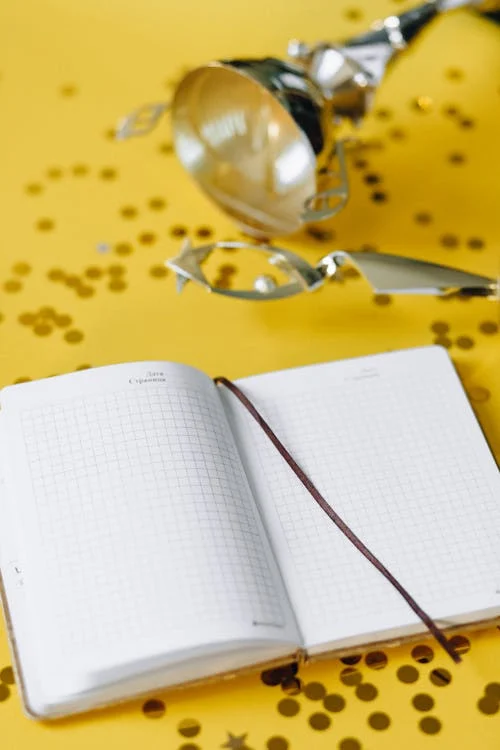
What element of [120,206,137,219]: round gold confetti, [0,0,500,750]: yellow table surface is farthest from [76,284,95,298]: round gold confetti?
[120,206,137,219]: round gold confetti

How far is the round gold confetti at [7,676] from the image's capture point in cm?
76

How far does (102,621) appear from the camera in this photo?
725 mm

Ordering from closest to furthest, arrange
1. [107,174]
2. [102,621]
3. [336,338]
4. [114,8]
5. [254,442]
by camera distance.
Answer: [102,621] < [254,442] < [336,338] < [107,174] < [114,8]

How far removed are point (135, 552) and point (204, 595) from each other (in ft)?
0.19

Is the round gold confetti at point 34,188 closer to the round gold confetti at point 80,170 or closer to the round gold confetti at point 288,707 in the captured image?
the round gold confetti at point 80,170

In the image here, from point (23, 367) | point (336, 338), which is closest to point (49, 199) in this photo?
point (23, 367)

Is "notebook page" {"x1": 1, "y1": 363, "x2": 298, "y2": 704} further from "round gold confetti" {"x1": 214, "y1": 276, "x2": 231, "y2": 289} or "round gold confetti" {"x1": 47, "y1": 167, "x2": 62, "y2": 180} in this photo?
"round gold confetti" {"x1": 47, "y1": 167, "x2": 62, "y2": 180}

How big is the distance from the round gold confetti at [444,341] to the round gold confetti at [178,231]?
0.27 m

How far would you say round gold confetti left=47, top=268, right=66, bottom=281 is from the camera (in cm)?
101

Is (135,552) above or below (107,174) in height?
below

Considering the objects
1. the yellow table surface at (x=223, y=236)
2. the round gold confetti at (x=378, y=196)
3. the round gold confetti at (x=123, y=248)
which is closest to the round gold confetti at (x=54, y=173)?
the yellow table surface at (x=223, y=236)

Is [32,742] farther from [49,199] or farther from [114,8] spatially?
[114,8]

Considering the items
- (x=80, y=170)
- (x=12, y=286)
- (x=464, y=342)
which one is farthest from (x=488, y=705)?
(x=80, y=170)

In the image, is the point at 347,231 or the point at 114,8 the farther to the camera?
the point at 114,8
